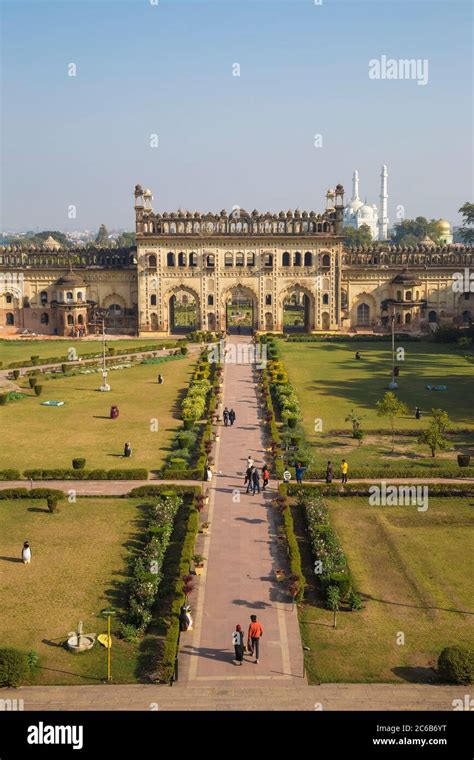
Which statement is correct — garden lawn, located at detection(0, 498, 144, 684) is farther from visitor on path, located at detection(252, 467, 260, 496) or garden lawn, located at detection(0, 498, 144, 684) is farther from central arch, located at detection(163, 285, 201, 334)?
central arch, located at detection(163, 285, 201, 334)

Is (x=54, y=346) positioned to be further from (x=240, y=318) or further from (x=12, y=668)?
(x=12, y=668)

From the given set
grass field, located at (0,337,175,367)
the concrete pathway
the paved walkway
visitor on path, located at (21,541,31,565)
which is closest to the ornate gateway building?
grass field, located at (0,337,175,367)

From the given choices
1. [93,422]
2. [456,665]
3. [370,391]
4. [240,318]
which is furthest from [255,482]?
[240,318]

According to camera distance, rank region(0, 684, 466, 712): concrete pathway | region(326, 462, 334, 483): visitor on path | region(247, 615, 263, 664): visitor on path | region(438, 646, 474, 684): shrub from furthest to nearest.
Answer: region(326, 462, 334, 483): visitor on path → region(247, 615, 263, 664): visitor on path → region(438, 646, 474, 684): shrub → region(0, 684, 466, 712): concrete pathway

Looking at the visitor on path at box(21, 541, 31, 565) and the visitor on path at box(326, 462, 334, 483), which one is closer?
the visitor on path at box(21, 541, 31, 565)
